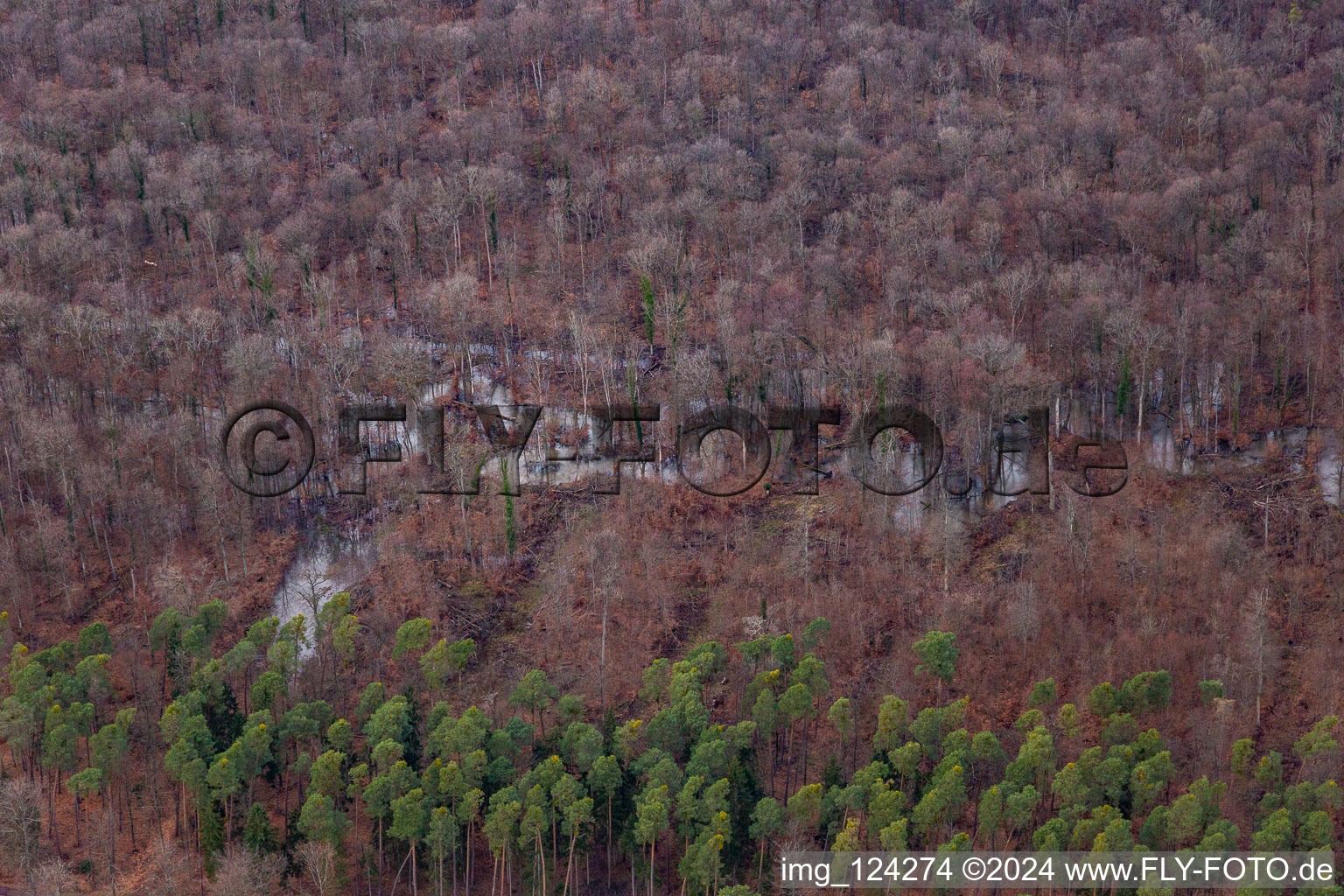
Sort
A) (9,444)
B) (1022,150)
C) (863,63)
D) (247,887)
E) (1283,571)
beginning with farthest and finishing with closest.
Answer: (863,63)
(1022,150)
(9,444)
(1283,571)
(247,887)

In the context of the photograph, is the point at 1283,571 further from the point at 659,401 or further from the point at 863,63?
the point at 863,63

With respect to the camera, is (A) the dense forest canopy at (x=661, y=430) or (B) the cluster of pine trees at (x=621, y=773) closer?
(B) the cluster of pine trees at (x=621, y=773)

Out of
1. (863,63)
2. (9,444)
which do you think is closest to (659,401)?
(9,444)

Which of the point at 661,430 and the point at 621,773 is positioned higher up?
the point at 661,430

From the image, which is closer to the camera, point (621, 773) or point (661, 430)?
point (621, 773)
